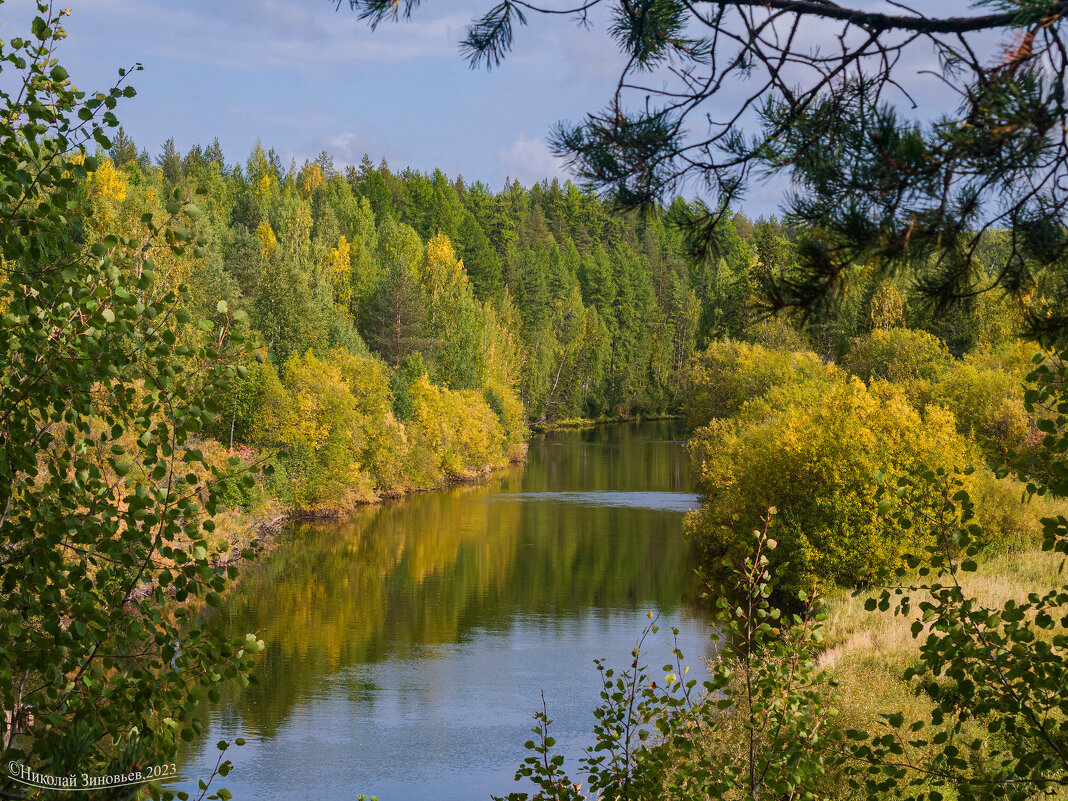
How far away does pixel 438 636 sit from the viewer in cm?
2450

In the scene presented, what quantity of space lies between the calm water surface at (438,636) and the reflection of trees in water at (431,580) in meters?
0.07

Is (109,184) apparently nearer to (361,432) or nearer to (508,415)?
(361,432)

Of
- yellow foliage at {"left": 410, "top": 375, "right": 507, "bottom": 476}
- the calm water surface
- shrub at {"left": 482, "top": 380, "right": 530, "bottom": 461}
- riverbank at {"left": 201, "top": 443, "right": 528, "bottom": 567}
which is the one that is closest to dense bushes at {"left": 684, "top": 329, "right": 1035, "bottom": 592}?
the calm water surface

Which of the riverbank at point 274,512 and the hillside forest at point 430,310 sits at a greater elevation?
the hillside forest at point 430,310

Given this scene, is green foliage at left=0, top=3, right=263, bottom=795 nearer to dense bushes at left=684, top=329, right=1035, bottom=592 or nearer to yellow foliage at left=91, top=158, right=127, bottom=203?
dense bushes at left=684, top=329, right=1035, bottom=592

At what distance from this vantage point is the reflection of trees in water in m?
23.1

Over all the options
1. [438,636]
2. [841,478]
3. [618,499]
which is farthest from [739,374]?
[438,636]

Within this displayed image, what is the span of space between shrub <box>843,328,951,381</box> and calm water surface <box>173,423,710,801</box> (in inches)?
501

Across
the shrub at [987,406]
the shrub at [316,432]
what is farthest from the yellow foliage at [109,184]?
the shrub at [987,406]

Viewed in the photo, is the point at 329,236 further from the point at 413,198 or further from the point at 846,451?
the point at 846,451

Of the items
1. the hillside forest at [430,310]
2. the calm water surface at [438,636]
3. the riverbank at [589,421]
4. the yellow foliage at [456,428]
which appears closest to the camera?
the calm water surface at [438,636]

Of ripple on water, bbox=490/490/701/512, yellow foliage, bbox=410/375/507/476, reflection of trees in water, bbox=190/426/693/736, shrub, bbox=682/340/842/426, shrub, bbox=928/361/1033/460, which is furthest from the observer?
yellow foliage, bbox=410/375/507/476

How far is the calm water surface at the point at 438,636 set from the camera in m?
Answer: 17.1

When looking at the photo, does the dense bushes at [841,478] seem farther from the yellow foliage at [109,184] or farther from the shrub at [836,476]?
the yellow foliage at [109,184]
